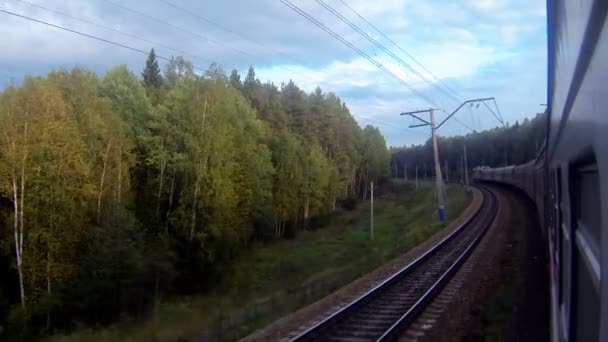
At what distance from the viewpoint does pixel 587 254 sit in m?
1.91

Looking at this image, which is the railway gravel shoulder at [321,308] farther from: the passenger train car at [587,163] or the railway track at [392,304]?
the passenger train car at [587,163]

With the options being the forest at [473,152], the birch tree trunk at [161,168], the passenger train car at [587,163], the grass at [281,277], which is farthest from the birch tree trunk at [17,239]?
the forest at [473,152]

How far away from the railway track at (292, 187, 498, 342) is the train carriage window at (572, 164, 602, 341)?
7.45m

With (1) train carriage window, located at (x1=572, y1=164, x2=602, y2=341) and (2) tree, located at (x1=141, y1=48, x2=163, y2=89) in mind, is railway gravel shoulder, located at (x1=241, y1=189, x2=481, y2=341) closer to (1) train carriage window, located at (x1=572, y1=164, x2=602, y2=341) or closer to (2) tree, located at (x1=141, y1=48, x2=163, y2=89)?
(1) train carriage window, located at (x1=572, y1=164, x2=602, y2=341)

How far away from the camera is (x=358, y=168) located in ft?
245

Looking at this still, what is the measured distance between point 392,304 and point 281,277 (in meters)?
14.7

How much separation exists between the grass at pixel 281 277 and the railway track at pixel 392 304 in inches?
63.4

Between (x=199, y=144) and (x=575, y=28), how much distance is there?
29.0 m

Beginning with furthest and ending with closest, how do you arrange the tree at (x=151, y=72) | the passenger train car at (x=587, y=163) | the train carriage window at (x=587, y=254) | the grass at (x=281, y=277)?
the tree at (x=151, y=72)
the grass at (x=281, y=277)
the train carriage window at (x=587, y=254)
the passenger train car at (x=587, y=163)

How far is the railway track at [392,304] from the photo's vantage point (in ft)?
33.5

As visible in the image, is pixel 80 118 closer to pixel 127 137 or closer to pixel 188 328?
pixel 127 137

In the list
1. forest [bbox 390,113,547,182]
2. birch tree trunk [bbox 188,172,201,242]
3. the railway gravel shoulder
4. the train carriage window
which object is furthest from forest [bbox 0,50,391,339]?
forest [bbox 390,113,547,182]

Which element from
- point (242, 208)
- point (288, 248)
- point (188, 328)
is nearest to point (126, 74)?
point (242, 208)

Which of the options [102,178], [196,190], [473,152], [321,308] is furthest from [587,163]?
[473,152]
